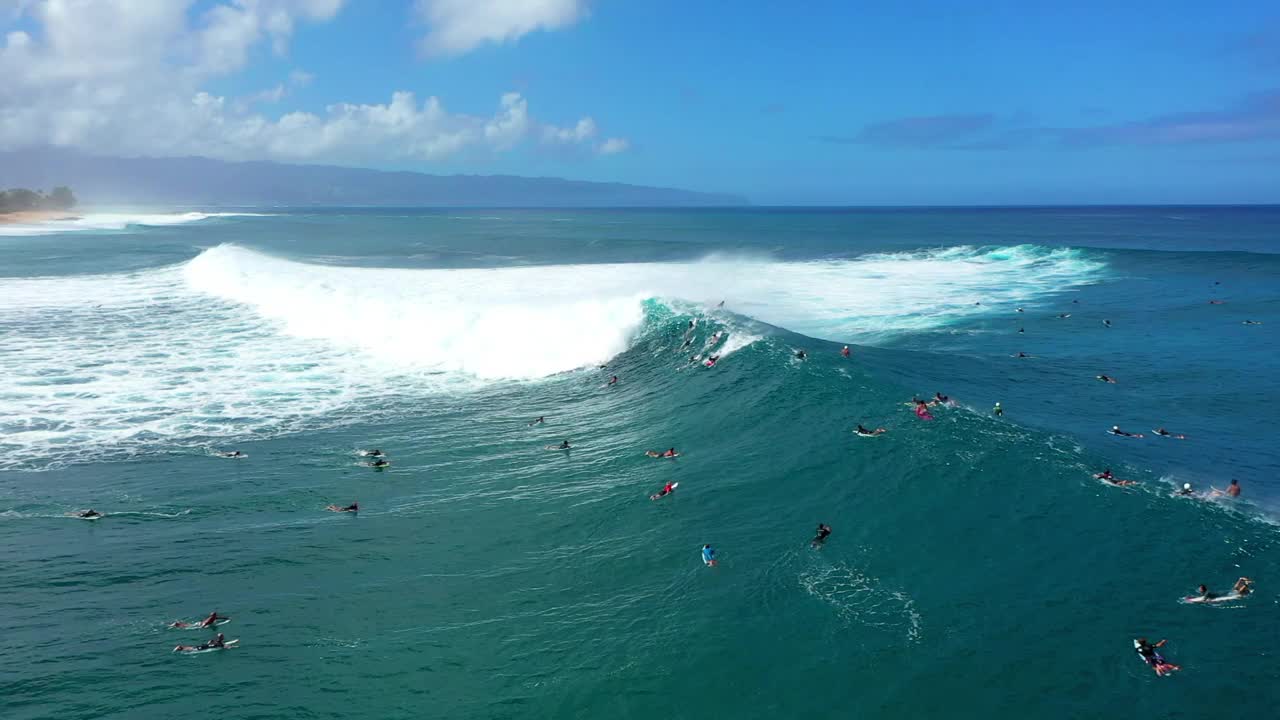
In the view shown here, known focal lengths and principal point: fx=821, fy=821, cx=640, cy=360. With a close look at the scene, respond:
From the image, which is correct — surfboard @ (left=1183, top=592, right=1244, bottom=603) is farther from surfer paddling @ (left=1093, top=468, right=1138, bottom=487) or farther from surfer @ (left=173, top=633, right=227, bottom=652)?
surfer @ (left=173, top=633, right=227, bottom=652)

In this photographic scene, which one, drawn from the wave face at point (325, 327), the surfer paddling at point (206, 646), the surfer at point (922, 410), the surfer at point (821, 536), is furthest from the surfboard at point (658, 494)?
the wave face at point (325, 327)

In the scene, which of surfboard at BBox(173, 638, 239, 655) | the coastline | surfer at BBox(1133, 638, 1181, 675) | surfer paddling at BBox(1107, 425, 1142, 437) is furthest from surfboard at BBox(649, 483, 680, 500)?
the coastline

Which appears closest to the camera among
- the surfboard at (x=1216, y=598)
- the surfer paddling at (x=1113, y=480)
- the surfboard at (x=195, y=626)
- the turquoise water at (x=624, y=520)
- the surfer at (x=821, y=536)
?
the turquoise water at (x=624, y=520)

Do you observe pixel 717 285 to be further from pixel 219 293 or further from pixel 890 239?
pixel 890 239

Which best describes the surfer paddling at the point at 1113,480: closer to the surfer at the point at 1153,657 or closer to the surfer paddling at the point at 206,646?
the surfer at the point at 1153,657

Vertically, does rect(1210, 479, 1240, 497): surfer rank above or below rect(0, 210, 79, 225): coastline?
below

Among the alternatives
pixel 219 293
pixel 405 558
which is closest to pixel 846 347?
pixel 405 558

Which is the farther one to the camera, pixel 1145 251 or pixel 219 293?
pixel 1145 251
